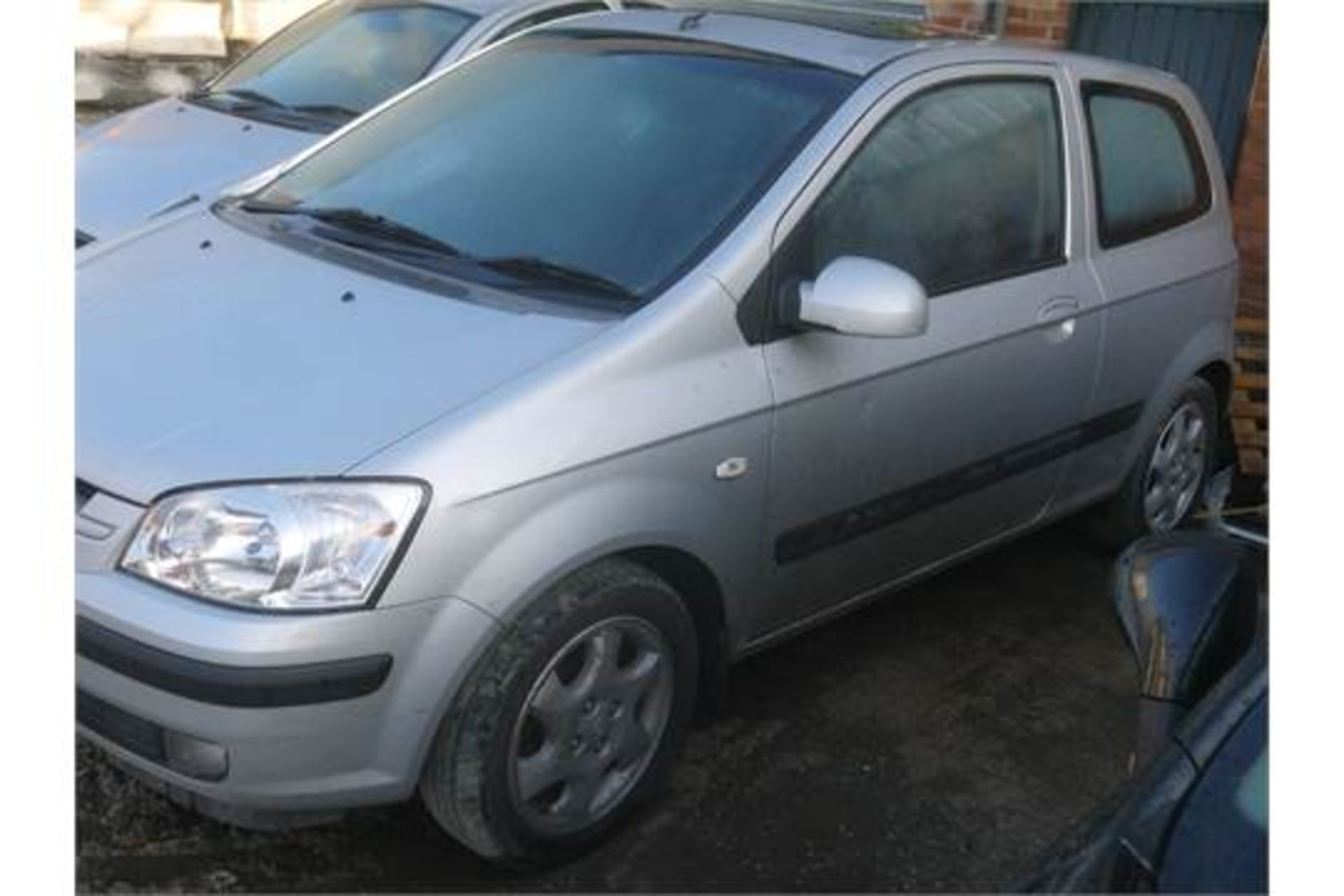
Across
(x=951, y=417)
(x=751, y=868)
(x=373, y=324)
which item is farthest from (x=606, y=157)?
(x=751, y=868)

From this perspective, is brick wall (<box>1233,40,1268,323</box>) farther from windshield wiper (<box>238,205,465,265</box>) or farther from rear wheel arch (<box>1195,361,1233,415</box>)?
windshield wiper (<box>238,205,465,265</box>)

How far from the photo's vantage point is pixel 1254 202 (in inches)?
248

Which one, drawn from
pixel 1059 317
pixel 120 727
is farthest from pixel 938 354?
pixel 120 727

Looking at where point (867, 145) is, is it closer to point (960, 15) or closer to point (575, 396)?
point (575, 396)

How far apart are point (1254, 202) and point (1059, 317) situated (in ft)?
9.42

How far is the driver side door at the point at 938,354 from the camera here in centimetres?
328

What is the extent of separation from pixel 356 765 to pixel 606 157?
1.56 metres

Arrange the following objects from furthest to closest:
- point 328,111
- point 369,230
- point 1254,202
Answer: point 1254,202 → point 328,111 → point 369,230

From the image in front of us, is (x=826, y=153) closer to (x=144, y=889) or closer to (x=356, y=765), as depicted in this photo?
(x=356, y=765)

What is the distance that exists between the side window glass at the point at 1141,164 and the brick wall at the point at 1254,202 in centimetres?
155

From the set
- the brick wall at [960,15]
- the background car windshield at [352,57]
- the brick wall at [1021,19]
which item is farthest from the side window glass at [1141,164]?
the background car windshield at [352,57]

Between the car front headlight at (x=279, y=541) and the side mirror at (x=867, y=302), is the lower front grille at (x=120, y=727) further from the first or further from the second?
the side mirror at (x=867, y=302)

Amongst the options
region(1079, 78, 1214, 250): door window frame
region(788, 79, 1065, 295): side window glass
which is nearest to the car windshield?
region(788, 79, 1065, 295): side window glass

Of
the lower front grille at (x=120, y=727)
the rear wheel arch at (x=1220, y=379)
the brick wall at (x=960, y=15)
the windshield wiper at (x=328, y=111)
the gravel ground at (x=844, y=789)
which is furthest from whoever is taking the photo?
the brick wall at (x=960, y=15)
